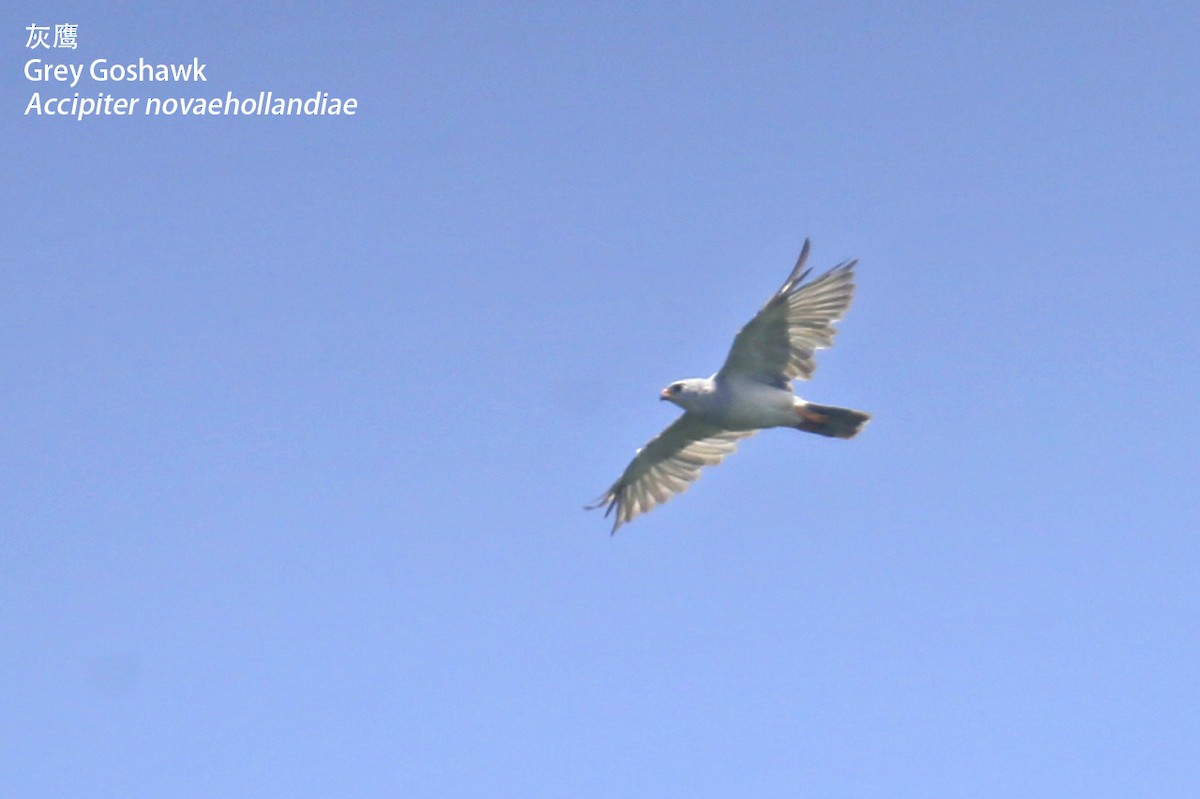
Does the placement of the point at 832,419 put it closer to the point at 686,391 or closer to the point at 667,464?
the point at 686,391

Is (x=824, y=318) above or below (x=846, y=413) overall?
above

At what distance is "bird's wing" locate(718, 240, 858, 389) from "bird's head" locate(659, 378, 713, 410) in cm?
29

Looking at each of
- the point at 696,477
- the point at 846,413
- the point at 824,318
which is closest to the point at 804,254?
the point at 824,318

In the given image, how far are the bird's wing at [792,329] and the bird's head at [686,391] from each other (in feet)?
0.97

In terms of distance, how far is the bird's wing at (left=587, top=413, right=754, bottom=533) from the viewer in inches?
818

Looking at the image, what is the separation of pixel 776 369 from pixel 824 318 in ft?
3.03

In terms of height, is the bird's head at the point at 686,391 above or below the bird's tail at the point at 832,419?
above

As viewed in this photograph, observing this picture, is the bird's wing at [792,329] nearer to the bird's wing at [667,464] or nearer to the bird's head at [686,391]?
the bird's head at [686,391]

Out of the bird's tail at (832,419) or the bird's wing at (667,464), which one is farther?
the bird's wing at (667,464)

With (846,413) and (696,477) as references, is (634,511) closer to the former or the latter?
(696,477)

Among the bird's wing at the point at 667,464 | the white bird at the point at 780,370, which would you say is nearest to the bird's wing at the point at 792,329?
the white bird at the point at 780,370

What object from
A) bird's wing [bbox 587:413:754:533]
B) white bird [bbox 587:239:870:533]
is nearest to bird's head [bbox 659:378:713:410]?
white bird [bbox 587:239:870:533]

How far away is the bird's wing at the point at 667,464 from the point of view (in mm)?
20766

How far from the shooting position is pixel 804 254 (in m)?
18.0
